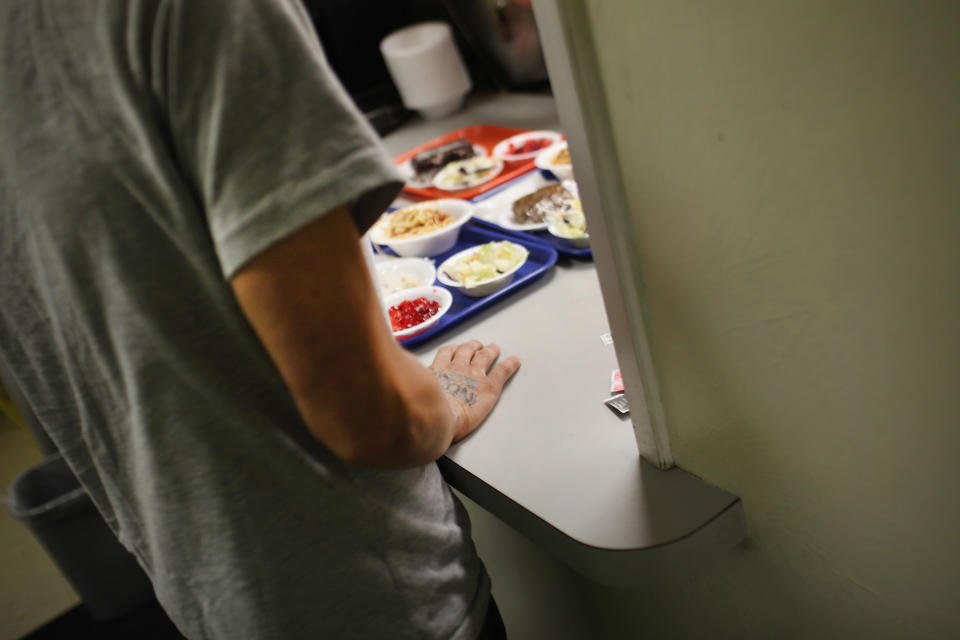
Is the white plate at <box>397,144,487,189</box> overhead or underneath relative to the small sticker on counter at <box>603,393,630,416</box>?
underneath

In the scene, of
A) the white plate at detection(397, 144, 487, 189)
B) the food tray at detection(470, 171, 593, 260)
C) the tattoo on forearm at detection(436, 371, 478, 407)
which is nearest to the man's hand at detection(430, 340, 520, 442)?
the tattoo on forearm at detection(436, 371, 478, 407)

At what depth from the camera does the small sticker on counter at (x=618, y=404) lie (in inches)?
39.4

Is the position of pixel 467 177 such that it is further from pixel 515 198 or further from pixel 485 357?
pixel 485 357

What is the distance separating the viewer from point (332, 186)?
0.54 metres

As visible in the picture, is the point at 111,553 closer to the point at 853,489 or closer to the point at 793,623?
the point at 793,623

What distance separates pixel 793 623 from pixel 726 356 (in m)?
0.40

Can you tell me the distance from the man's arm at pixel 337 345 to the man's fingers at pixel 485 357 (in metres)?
0.41

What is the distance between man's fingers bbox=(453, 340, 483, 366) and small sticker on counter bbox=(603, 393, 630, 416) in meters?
0.25

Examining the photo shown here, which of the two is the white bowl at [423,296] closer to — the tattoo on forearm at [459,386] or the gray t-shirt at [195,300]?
the tattoo on forearm at [459,386]

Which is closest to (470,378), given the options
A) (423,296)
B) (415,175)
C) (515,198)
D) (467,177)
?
(423,296)

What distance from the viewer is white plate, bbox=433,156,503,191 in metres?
2.03

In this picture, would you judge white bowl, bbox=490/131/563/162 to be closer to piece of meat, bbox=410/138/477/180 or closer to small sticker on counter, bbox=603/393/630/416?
piece of meat, bbox=410/138/477/180

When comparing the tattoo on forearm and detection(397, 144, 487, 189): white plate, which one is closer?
the tattoo on forearm

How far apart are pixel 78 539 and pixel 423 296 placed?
139cm
